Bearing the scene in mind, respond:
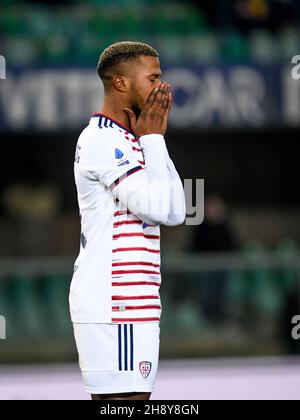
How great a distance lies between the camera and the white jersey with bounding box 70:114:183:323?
3094mm

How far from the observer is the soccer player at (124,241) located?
309 cm

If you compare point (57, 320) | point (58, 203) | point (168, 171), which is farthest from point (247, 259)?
point (168, 171)

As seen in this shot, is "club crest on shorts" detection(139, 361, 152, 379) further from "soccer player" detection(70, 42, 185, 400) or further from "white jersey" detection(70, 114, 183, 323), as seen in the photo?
"white jersey" detection(70, 114, 183, 323)

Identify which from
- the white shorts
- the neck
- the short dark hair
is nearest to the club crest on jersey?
the neck

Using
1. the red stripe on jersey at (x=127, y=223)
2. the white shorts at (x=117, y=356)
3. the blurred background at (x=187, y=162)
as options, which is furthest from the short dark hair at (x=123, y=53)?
the blurred background at (x=187, y=162)

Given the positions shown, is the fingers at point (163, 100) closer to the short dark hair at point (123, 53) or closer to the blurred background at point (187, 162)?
the short dark hair at point (123, 53)

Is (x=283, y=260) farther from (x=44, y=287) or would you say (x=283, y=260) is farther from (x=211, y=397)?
(x=211, y=397)

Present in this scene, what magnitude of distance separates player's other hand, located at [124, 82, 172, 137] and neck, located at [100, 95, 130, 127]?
0.08 m

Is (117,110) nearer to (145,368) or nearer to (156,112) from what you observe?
(156,112)

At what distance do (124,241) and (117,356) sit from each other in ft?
1.13

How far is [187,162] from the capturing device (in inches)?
504

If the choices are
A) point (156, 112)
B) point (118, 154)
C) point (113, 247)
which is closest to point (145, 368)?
point (113, 247)

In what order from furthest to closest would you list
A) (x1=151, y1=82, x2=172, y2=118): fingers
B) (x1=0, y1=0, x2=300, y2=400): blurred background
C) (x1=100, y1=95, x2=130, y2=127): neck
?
(x1=0, y1=0, x2=300, y2=400): blurred background < (x1=100, y1=95, x2=130, y2=127): neck < (x1=151, y1=82, x2=172, y2=118): fingers

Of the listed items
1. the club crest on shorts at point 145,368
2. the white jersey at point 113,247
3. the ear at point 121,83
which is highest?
the ear at point 121,83
